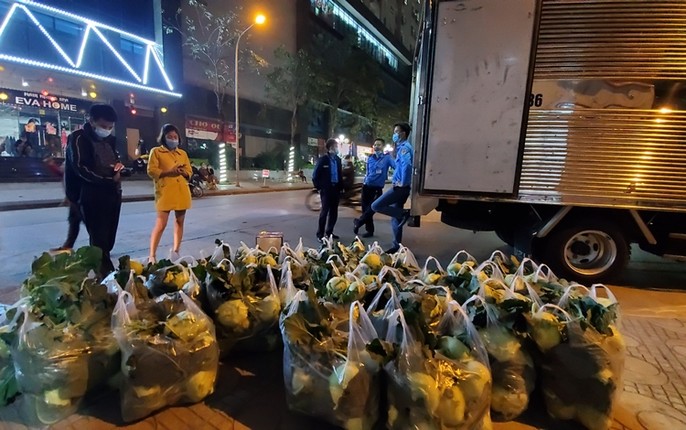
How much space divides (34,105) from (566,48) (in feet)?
62.9

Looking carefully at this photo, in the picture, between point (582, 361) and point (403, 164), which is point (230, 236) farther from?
point (582, 361)

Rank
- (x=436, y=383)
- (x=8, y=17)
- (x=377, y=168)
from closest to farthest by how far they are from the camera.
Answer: (x=436, y=383) → (x=377, y=168) → (x=8, y=17)

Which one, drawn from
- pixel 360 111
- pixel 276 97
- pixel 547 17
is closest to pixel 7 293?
pixel 547 17

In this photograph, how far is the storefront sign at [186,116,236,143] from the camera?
2077 centimetres

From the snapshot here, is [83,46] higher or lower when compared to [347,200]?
higher

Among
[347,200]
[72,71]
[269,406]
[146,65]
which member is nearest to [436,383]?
[269,406]

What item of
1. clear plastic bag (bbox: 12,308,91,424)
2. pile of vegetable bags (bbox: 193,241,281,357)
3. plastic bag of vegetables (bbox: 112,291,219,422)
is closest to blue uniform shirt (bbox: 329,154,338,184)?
pile of vegetable bags (bbox: 193,241,281,357)

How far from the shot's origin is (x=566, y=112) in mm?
3977

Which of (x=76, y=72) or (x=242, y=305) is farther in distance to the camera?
(x=76, y=72)

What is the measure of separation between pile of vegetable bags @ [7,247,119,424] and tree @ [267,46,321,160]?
22.9 meters

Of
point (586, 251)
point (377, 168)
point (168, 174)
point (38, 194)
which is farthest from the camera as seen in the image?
point (38, 194)

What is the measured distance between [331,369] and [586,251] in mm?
4164

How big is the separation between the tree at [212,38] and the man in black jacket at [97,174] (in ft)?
58.5

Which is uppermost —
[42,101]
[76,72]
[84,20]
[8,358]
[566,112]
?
[84,20]
